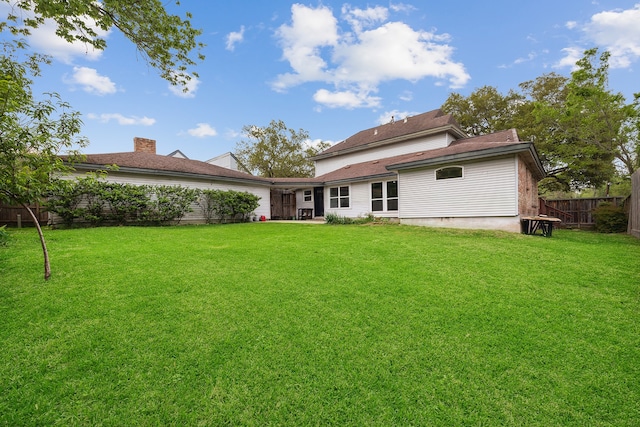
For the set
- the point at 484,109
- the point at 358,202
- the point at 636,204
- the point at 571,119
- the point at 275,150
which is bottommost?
the point at 636,204

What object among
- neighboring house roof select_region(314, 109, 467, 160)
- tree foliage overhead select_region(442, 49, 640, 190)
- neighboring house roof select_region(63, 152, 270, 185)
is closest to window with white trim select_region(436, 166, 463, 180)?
neighboring house roof select_region(314, 109, 467, 160)

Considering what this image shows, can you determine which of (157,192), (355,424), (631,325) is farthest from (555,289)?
(157,192)

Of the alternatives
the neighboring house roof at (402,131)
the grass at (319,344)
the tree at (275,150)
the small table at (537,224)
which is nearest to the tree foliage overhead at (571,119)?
the neighboring house roof at (402,131)

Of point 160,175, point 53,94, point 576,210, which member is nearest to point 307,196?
point 160,175

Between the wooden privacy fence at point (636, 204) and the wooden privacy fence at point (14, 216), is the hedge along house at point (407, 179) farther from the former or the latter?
the wooden privacy fence at point (14, 216)

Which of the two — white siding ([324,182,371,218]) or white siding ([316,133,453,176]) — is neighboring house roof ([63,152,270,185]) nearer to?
white siding ([324,182,371,218])

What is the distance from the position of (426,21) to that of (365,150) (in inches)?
348

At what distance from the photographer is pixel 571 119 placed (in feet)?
45.5

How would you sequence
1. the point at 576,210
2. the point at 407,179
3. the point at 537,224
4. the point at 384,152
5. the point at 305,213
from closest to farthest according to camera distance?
1. the point at 537,224
2. the point at 407,179
3. the point at 576,210
4. the point at 305,213
5. the point at 384,152

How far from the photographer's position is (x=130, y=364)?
224 cm

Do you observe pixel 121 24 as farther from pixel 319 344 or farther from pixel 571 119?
pixel 571 119

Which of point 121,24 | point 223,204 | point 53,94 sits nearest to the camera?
point 53,94

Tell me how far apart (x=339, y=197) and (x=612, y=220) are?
1279 cm

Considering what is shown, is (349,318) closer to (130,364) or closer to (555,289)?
(130,364)
